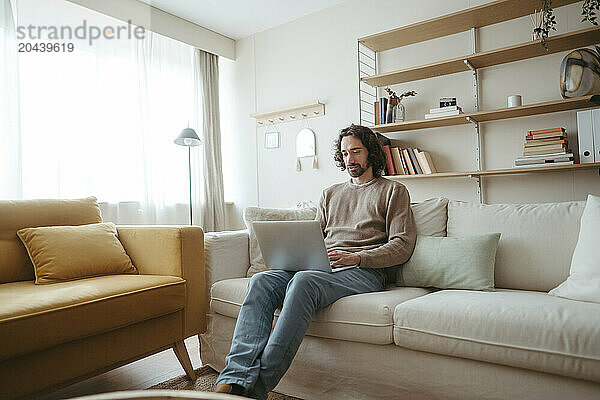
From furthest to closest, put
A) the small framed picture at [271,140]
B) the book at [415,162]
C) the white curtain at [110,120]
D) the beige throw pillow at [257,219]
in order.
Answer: the small framed picture at [271,140]
the book at [415,162]
the white curtain at [110,120]
the beige throw pillow at [257,219]

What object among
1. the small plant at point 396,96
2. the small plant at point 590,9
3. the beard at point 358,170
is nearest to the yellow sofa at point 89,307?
the beard at point 358,170

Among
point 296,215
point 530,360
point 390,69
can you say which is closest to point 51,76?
point 296,215

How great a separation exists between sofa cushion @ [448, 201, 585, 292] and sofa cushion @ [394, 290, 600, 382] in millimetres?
203

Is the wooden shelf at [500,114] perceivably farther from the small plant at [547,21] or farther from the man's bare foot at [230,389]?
the man's bare foot at [230,389]

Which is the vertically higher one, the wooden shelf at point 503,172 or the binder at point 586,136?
the binder at point 586,136

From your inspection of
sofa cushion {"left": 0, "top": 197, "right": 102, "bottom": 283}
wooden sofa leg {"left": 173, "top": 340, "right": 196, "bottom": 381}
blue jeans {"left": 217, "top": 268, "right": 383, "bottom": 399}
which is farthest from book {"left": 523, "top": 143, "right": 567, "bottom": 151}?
sofa cushion {"left": 0, "top": 197, "right": 102, "bottom": 283}

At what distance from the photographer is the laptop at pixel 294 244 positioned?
176cm

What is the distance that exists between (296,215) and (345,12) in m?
1.94

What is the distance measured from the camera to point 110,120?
11.0 ft

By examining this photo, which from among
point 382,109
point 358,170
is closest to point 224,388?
point 358,170

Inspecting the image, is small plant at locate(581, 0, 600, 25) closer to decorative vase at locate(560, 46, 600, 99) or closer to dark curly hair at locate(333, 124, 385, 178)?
decorative vase at locate(560, 46, 600, 99)

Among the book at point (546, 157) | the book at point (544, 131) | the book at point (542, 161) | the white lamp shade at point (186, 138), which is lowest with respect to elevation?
the book at point (542, 161)

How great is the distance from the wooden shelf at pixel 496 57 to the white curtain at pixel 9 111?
2241 mm

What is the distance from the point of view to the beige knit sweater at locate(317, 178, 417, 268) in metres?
1.98
